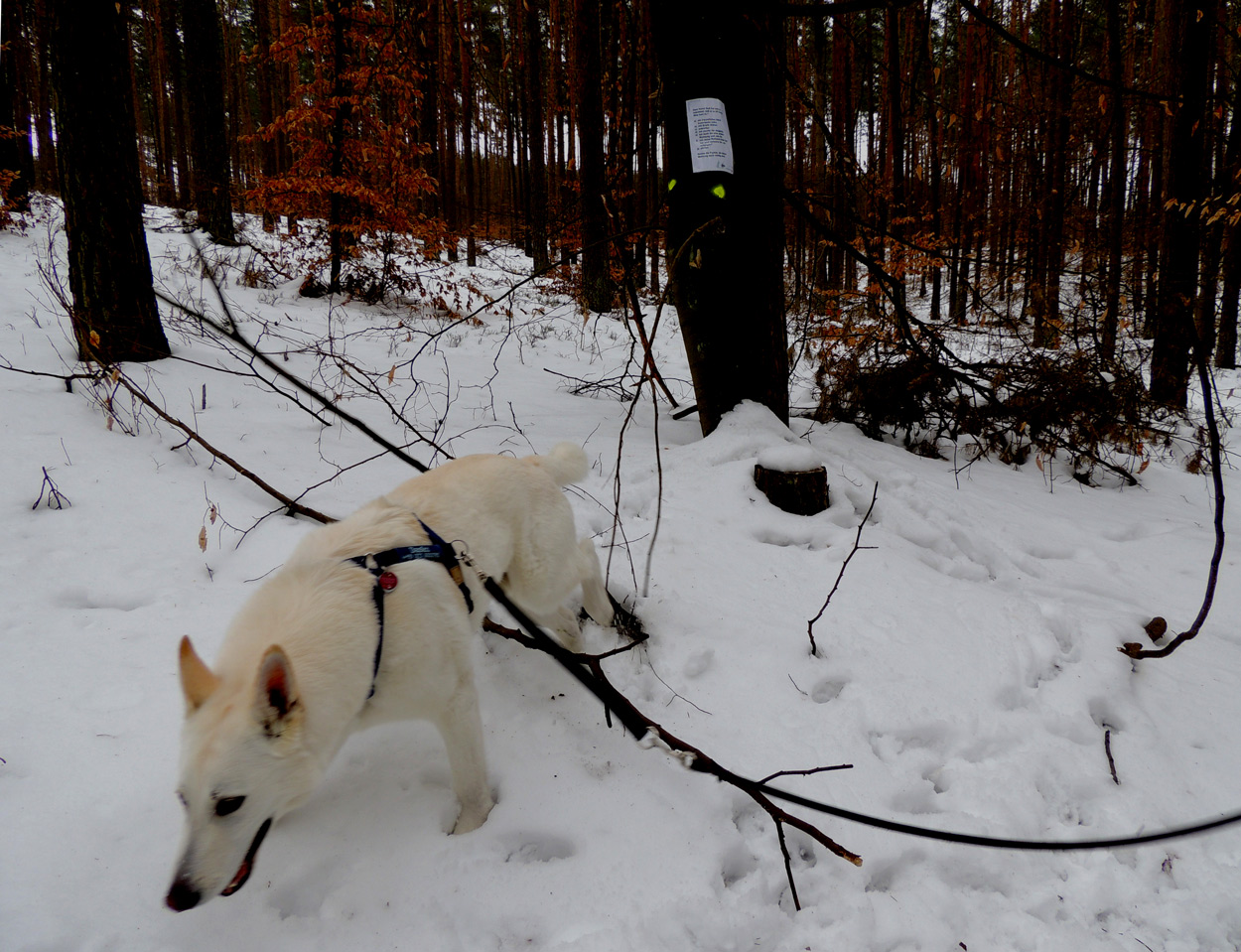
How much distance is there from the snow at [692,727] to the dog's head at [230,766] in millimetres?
352

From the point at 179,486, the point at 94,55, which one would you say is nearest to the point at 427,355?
the point at 94,55

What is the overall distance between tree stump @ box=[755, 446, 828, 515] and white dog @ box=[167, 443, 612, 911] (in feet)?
5.18

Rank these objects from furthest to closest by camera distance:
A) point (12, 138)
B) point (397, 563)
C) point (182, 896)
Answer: point (12, 138), point (397, 563), point (182, 896)

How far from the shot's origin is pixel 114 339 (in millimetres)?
4887

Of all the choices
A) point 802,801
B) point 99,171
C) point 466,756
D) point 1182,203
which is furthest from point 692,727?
point 1182,203

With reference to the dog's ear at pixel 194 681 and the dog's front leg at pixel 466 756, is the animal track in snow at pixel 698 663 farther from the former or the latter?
the dog's ear at pixel 194 681

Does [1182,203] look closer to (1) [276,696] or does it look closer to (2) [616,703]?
(2) [616,703]

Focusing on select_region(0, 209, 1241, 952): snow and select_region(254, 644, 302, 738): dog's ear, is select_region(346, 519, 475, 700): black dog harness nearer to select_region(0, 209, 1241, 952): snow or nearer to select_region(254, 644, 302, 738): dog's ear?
select_region(254, 644, 302, 738): dog's ear

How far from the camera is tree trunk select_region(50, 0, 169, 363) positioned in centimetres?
456

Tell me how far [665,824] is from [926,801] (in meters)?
0.88

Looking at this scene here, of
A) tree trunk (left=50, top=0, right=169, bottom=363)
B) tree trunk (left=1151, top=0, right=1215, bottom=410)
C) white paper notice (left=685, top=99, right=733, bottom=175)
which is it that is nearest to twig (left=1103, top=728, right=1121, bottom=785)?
white paper notice (left=685, top=99, right=733, bottom=175)

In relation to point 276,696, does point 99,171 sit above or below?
above

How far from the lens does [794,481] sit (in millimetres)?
3500

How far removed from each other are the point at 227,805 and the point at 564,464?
1629 millimetres
